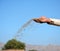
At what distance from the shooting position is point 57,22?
509cm

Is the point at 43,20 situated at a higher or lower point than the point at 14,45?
lower

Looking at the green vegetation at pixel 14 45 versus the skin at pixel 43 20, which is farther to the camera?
the green vegetation at pixel 14 45

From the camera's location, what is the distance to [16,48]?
67438 millimetres

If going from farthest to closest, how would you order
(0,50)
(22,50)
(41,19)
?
(0,50) < (22,50) < (41,19)

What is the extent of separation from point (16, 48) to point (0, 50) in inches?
281

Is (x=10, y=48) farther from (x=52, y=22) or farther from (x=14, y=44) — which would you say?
(x=52, y=22)

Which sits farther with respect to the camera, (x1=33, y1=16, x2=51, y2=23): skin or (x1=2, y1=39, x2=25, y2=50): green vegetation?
(x1=2, y1=39, x2=25, y2=50): green vegetation

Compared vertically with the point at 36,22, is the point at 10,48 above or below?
above

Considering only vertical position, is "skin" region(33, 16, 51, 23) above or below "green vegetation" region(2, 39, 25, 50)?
below

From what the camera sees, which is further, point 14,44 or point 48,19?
point 14,44

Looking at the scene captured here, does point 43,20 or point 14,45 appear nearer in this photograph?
point 43,20

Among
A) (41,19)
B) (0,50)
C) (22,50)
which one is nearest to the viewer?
(41,19)

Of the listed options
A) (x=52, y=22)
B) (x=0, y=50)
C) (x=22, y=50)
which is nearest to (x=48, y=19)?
(x=52, y=22)

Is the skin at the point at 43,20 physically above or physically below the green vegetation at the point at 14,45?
below
